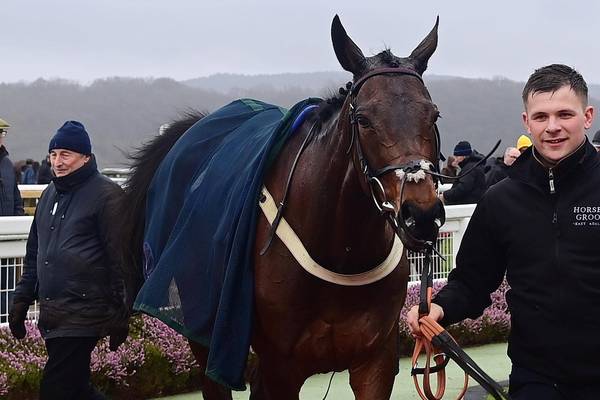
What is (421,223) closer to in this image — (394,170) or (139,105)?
(394,170)

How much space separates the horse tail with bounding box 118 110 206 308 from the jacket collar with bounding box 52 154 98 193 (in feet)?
0.94

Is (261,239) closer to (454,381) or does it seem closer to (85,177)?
(85,177)

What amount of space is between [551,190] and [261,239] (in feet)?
4.36

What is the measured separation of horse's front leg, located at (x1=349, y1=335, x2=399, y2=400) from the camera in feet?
12.1

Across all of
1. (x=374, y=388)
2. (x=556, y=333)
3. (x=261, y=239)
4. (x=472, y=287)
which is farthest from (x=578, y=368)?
(x=261, y=239)

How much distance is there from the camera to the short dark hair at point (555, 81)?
8.98 ft

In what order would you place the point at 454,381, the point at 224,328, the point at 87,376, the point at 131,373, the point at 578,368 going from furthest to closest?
1. the point at 454,381
2. the point at 131,373
3. the point at 87,376
4. the point at 224,328
5. the point at 578,368

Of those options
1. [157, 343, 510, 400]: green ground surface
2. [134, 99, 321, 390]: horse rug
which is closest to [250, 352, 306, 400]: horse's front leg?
[134, 99, 321, 390]: horse rug

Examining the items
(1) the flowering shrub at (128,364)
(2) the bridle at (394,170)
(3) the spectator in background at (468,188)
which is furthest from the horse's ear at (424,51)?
(3) the spectator in background at (468,188)

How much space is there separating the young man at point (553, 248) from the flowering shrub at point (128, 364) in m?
3.14

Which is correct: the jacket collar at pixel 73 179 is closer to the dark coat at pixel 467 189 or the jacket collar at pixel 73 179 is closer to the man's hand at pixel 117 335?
the man's hand at pixel 117 335

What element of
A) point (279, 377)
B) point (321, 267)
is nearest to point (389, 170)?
point (321, 267)

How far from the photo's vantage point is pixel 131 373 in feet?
18.8

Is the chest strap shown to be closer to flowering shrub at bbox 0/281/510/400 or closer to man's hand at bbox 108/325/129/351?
man's hand at bbox 108/325/129/351
